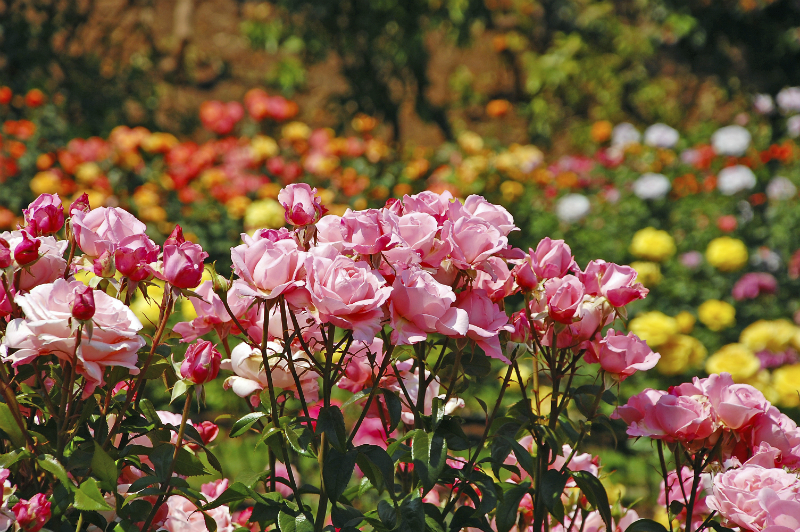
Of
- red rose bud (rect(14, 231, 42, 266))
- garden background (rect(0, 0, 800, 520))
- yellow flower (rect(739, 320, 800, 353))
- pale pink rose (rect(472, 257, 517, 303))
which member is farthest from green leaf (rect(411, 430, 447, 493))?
yellow flower (rect(739, 320, 800, 353))

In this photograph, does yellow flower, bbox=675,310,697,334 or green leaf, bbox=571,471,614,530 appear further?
yellow flower, bbox=675,310,697,334

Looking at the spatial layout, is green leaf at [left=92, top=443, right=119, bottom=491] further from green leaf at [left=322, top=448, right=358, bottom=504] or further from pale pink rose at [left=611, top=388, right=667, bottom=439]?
pale pink rose at [left=611, top=388, right=667, bottom=439]

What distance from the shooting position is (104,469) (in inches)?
25.9

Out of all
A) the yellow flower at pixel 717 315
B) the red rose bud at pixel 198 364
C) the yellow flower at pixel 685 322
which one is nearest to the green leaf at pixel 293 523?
the red rose bud at pixel 198 364

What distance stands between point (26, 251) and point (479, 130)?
569cm

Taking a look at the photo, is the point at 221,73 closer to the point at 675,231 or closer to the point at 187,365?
the point at 675,231

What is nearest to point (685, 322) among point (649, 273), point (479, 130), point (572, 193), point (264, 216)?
point (649, 273)

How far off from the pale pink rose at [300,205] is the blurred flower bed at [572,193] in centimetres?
199

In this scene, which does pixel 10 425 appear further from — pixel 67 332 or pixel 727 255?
pixel 727 255

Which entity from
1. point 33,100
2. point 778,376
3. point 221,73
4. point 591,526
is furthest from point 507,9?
point 591,526

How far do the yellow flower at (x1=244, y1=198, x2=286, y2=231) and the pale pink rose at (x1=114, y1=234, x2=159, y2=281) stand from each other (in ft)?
7.27

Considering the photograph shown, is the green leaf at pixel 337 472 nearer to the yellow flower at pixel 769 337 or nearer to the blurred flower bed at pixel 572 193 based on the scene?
the blurred flower bed at pixel 572 193

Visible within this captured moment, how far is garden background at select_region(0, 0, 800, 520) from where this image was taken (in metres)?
2.95

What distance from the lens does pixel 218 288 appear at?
0.71 meters
